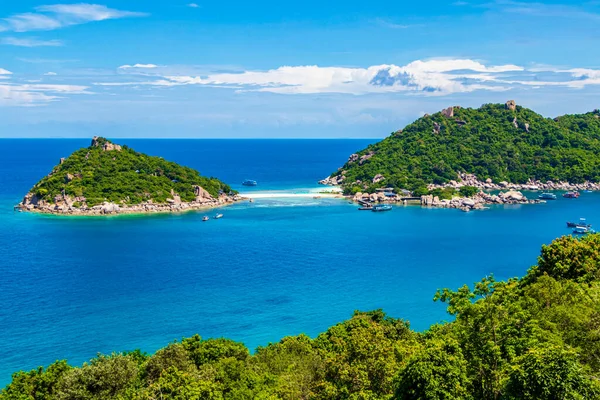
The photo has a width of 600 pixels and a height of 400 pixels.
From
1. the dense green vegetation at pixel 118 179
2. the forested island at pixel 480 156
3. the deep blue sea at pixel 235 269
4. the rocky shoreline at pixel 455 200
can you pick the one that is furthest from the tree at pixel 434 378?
the forested island at pixel 480 156

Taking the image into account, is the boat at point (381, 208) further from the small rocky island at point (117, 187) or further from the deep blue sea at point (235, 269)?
the small rocky island at point (117, 187)

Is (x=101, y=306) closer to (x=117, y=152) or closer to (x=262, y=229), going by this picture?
(x=262, y=229)

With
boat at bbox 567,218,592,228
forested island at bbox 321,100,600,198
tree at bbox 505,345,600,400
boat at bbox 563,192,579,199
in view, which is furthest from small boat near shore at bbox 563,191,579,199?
tree at bbox 505,345,600,400

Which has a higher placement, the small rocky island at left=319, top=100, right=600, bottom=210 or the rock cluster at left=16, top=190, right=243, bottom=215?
the small rocky island at left=319, top=100, right=600, bottom=210

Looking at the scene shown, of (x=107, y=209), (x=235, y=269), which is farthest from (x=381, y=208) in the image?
(x=107, y=209)

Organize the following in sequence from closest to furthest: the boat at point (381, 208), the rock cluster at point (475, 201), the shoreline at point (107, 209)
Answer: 1. the shoreline at point (107, 209)
2. the boat at point (381, 208)
3. the rock cluster at point (475, 201)

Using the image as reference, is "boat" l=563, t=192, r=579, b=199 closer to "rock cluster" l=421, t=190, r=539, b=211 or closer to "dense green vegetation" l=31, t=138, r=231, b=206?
"rock cluster" l=421, t=190, r=539, b=211
